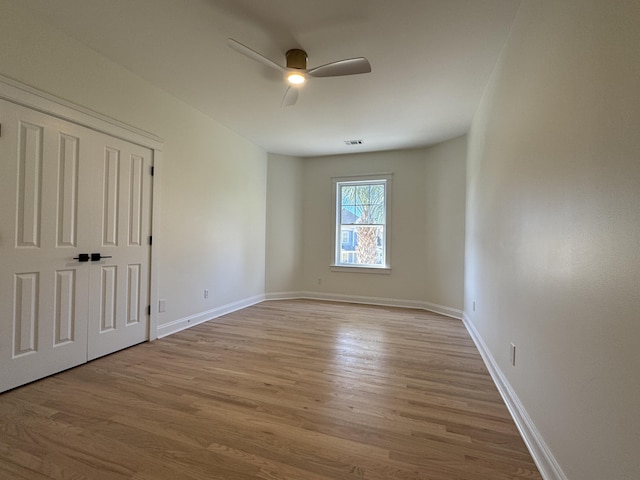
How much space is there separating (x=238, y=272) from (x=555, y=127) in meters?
4.14

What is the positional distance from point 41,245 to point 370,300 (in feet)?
14.3

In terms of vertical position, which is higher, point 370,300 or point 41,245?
point 41,245

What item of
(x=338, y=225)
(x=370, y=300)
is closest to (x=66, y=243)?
(x=338, y=225)

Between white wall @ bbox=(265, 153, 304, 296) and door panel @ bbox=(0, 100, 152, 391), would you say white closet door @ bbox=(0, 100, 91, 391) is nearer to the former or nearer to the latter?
door panel @ bbox=(0, 100, 152, 391)

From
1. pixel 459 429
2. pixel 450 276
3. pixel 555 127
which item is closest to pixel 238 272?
pixel 450 276

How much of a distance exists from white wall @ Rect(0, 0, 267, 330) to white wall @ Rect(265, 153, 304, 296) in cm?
18

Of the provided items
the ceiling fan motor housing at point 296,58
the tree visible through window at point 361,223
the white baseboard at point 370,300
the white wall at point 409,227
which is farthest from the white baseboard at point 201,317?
the ceiling fan motor housing at point 296,58

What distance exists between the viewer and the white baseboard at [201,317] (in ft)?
10.7

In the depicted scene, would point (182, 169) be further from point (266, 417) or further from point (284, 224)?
point (266, 417)

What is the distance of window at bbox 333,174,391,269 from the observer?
5137mm

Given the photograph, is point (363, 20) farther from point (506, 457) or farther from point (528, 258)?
point (506, 457)

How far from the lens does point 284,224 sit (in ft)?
17.8

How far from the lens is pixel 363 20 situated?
207cm

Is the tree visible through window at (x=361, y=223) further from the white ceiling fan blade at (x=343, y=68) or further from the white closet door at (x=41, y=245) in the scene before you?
the white closet door at (x=41, y=245)
